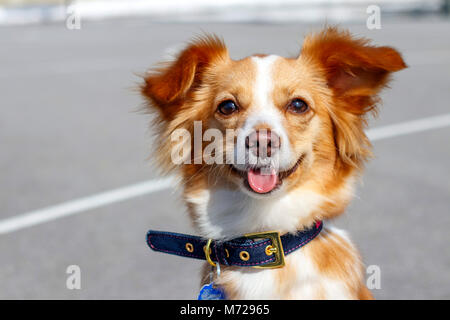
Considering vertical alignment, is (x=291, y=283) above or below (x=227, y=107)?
below

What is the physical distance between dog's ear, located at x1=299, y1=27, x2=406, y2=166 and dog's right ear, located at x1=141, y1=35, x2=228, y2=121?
537 mm

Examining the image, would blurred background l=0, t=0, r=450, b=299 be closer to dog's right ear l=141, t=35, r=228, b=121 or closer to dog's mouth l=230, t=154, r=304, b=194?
dog's right ear l=141, t=35, r=228, b=121

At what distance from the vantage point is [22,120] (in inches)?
347

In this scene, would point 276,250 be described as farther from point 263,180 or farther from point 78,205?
point 78,205

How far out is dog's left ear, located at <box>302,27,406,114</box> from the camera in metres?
2.90

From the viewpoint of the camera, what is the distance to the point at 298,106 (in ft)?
10.2

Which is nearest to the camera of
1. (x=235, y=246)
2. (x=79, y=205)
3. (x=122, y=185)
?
(x=235, y=246)

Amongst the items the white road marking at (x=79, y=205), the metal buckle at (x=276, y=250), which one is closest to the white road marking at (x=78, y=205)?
the white road marking at (x=79, y=205)

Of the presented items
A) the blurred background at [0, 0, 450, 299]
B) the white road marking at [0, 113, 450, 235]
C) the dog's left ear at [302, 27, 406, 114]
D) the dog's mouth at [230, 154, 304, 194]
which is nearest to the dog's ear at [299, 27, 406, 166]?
the dog's left ear at [302, 27, 406, 114]

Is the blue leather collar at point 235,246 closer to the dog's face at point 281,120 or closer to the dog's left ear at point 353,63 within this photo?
the dog's face at point 281,120

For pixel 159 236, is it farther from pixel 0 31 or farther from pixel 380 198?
pixel 0 31

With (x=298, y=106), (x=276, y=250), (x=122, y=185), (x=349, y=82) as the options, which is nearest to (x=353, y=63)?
(x=349, y=82)

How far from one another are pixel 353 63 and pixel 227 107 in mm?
664

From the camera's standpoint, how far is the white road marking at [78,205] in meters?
5.46
